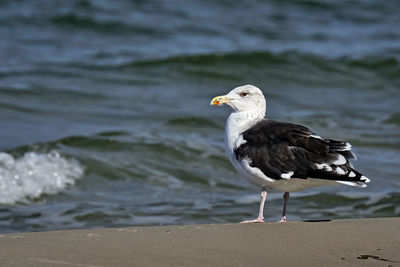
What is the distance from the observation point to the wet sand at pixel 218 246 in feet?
13.6

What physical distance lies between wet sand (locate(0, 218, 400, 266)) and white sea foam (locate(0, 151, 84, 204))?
3.34m

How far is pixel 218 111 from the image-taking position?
39.2 feet

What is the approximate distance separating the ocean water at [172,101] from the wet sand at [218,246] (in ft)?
6.82

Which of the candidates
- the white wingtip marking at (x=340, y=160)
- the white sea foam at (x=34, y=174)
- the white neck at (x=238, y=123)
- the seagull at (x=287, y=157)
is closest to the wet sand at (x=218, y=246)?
the seagull at (x=287, y=157)

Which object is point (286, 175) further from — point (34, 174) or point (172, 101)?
point (172, 101)

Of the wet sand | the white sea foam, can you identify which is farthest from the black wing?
the white sea foam

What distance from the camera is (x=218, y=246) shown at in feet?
14.6

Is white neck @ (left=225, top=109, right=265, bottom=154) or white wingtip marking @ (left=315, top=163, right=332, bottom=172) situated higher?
white neck @ (left=225, top=109, right=265, bottom=154)

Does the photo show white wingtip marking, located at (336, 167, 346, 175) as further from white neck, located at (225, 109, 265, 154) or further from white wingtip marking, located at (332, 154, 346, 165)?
white neck, located at (225, 109, 265, 154)

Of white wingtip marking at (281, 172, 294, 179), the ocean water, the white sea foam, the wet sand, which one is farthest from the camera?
the white sea foam

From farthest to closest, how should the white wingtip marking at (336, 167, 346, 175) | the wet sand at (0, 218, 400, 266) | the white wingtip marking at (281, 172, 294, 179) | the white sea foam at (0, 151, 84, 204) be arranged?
the white sea foam at (0, 151, 84, 204), the white wingtip marking at (281, 172, 294, 179), the white wingtip marking at (336, 167, 346, 175), the wet sand at (0, 218, 400, 266)

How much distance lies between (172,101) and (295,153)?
750cm

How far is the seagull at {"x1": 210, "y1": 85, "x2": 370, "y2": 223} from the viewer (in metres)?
4.91

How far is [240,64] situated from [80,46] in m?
3.61
